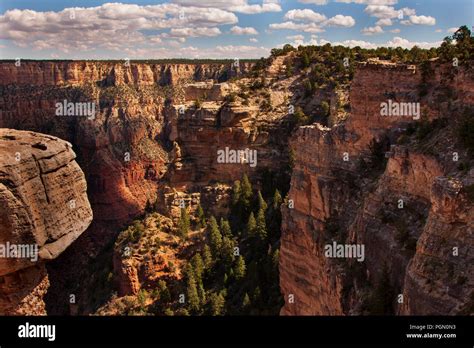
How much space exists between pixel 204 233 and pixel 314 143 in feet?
69.0

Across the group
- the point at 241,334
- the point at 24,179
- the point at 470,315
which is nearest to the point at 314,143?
the point at 24,179

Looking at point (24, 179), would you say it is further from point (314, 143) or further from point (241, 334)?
point (314, 143)

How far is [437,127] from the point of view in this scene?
24.7 metres

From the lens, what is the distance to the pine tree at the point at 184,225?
51.2 metres

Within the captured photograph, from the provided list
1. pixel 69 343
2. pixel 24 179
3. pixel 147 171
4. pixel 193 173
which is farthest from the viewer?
pixel 147 171

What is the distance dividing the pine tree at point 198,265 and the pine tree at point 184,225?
3146mm

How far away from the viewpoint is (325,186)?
31.8 m

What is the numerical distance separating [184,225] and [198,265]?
17.1 ft

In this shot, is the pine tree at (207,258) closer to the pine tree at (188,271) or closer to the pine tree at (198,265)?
the pine tree at (198,265)

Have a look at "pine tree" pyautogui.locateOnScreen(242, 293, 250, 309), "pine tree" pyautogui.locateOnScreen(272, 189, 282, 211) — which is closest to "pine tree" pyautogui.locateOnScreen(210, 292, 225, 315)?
"pine tree" pyautogui.locateOnScreen(242, 293, 250, 309)

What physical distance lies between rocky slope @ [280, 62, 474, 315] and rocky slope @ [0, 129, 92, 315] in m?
12.5

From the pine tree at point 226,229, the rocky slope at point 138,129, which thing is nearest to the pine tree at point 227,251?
the pine tree at point 226,229

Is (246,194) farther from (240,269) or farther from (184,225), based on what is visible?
(240,269)

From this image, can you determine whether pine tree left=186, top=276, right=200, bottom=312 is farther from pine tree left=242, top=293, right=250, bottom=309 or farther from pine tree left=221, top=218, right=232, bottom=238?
pine tree left=221, top=218, right=232, bottom=238
